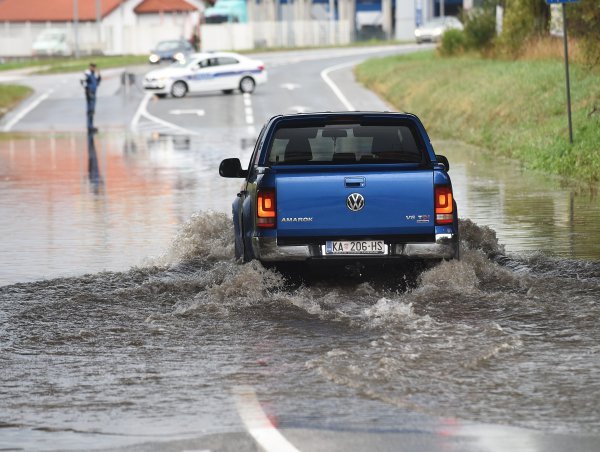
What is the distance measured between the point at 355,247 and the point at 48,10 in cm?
10798

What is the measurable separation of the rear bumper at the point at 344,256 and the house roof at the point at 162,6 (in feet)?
343

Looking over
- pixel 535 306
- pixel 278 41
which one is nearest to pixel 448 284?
pixel 535 306

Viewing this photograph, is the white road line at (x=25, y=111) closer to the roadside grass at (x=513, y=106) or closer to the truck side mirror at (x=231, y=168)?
the roadside grass at (x=513, y=106)

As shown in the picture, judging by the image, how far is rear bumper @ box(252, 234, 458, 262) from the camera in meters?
13.6

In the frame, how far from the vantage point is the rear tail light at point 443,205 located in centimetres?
1351

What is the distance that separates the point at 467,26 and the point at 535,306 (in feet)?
148

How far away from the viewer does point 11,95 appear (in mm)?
59312

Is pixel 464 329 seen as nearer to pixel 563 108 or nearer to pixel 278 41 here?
pixel 563 108

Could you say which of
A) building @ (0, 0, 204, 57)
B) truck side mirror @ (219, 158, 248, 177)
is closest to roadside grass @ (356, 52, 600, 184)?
truck side mirror @ (219, 158, 248, 177)

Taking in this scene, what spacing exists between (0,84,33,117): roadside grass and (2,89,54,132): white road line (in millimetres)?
563

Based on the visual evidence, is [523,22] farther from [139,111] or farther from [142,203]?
[142,203]

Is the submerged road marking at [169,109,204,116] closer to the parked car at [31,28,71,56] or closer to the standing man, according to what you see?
the standing man

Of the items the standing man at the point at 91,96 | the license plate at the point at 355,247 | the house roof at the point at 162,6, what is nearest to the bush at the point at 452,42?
the standing man at the point at 91,96

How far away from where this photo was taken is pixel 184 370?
10.6m
